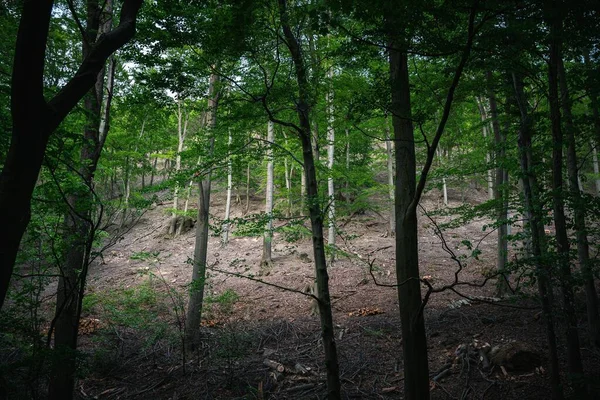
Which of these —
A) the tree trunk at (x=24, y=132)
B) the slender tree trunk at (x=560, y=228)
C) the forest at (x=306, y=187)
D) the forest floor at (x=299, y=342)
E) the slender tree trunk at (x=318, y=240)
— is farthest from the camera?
the forest floor at (x=299, y=342)

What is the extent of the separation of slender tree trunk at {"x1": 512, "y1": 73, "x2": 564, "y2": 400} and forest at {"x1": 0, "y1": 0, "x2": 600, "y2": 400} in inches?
1.3

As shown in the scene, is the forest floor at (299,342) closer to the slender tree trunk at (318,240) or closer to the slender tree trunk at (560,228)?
the slender tree trunk at (560,228)

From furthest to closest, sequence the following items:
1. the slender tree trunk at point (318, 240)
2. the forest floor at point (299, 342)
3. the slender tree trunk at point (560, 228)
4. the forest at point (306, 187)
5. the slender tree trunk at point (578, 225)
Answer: the forest floor at point (299, 342)
the slender tree trunk at point (318, 240)
the slender tree trunk at point (578, 225)
the slender tree trunk at point (560, 228)
the forest at point (306, 187)

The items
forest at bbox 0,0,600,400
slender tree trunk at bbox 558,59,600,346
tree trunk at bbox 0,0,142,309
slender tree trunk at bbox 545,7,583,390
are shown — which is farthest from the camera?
slender tree trunk at bbox 558,59,600,346

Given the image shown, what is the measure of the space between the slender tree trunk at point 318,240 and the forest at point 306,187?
4cm

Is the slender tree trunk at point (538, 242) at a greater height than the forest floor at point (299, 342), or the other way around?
the slender tree trunk at point (538, 242)

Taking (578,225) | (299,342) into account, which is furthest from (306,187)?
(299,342)

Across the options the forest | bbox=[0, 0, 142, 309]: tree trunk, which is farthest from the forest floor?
bbox=[0, 0, 142, 309]: tree trunk

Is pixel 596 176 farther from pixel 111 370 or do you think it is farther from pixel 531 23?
pixel 111 370

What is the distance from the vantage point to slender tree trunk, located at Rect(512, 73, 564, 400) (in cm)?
384

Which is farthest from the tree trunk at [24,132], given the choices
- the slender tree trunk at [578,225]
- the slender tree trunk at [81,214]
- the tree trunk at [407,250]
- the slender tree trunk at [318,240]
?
the slender tree trunk at [578,225]

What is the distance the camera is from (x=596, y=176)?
13266 millimetres

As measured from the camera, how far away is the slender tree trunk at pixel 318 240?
14.4ft

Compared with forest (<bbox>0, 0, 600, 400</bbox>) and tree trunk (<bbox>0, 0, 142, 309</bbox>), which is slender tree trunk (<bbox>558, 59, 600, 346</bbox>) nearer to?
forest (<bbox>0, 0, 600, 400</bbox>)
